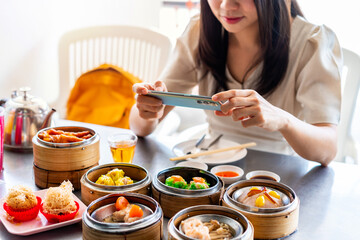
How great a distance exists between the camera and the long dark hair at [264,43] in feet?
6.00

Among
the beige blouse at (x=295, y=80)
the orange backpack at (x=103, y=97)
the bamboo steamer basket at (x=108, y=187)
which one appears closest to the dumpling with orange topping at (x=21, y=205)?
the bamboo steamer basket at (x=108, y=187)

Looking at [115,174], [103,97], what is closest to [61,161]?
[115,174]

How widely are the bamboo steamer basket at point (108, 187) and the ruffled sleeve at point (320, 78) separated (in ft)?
2.62

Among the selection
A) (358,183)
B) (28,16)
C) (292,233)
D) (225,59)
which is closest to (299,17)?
(225,59)

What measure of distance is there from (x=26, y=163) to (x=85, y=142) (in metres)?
0.35

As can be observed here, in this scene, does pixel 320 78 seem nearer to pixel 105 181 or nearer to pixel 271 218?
pixel 271 218

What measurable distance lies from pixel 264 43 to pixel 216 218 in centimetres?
105

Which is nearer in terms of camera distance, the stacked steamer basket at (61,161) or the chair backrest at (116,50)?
the stacked steamer basket at (61,161)

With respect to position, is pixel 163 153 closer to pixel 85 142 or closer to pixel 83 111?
pixel 85 142

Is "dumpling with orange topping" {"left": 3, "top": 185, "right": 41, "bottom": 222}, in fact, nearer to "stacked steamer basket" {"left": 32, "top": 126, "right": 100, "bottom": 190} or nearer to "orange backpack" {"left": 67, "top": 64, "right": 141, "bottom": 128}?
"stacked steamer basket" {"left": 32, "top": 126, "right": 100, "bottom": 190}

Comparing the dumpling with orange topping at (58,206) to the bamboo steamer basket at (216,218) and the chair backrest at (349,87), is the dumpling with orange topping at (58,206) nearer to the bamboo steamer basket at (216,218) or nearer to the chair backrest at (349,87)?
the bamboo steamer basket at (216,218)

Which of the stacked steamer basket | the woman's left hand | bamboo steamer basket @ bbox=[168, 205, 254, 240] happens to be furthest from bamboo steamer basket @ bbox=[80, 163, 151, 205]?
the woman's left hand

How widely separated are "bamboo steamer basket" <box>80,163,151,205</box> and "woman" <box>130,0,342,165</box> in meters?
0.35

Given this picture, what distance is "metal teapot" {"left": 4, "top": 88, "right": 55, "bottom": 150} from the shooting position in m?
1.70
